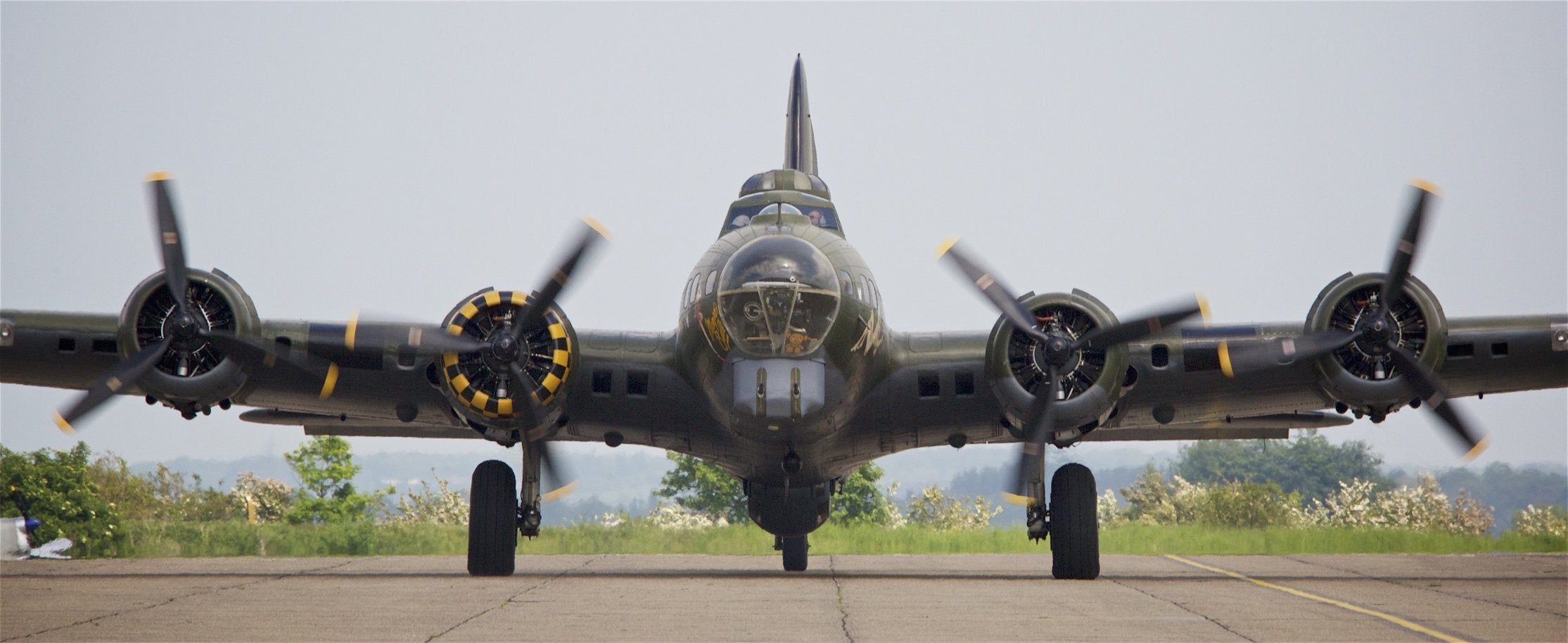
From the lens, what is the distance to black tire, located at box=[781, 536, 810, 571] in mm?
25328

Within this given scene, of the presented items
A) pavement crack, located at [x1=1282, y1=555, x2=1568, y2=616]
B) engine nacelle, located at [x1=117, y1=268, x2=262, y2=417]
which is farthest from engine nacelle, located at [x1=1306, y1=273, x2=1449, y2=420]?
engine nacelle, located at [x1=117, y1=268, x2=262, y2=417]

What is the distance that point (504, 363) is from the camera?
728 inches

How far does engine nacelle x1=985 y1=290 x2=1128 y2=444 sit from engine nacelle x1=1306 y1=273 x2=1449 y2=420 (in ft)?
9.69

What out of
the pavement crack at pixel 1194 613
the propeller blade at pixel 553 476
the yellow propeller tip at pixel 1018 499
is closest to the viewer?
the pavement crack at pixel 1194 613

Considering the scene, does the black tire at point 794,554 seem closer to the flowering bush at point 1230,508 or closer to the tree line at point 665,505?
the tree line at point 665,505

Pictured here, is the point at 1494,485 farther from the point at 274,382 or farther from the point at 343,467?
the point at 274,382

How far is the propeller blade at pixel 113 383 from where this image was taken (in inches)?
715

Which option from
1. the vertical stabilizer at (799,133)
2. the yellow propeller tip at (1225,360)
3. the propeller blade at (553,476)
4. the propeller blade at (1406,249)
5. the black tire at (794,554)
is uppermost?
the vertical stabilizer at (799,133)

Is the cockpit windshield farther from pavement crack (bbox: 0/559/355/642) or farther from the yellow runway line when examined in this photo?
pavement crack (bbox: 0/559/355/642)

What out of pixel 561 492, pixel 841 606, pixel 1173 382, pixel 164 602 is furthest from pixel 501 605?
pixel 1173 382

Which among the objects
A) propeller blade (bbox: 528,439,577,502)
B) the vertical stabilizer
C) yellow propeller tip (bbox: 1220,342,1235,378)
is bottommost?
propeller blade (bbox: 528,439,577,502)

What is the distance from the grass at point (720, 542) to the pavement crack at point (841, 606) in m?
10.5

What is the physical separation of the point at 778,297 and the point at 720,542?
19.4 m

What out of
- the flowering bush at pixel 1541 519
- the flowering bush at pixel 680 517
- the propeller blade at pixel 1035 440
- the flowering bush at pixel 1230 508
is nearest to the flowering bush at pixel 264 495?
the flowering bush at pixel 680 517
